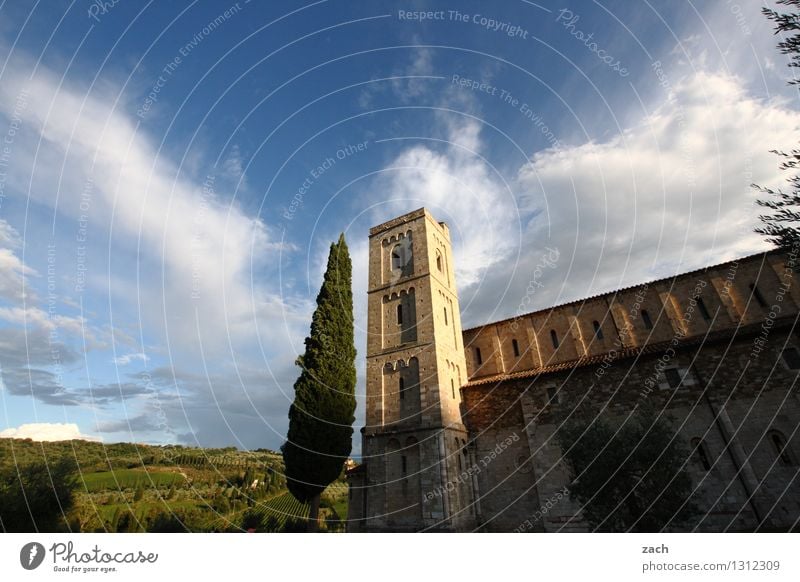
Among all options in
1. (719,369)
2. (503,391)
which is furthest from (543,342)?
(719,369)

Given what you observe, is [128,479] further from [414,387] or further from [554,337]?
[554,337]

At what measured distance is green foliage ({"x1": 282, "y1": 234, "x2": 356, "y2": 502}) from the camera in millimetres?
18797

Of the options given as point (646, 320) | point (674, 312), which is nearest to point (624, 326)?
point (646, 320)

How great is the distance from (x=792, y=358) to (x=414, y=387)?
17581mm

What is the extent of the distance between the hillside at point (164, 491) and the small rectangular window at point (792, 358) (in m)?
27.0

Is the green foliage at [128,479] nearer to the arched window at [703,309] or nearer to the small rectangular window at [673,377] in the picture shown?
the small rectangular window at [673,377]

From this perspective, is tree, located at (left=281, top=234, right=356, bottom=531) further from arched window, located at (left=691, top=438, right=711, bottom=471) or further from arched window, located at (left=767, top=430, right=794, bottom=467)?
arched window, located at (left=767, top=430, right=794, bottom=467)

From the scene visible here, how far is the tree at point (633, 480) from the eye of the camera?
1216 cm

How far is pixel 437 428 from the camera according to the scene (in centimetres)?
1934

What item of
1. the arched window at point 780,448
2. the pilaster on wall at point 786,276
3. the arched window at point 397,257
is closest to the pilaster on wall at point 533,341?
the arched window at point 397,257

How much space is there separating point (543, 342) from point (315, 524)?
17360 millimetres
